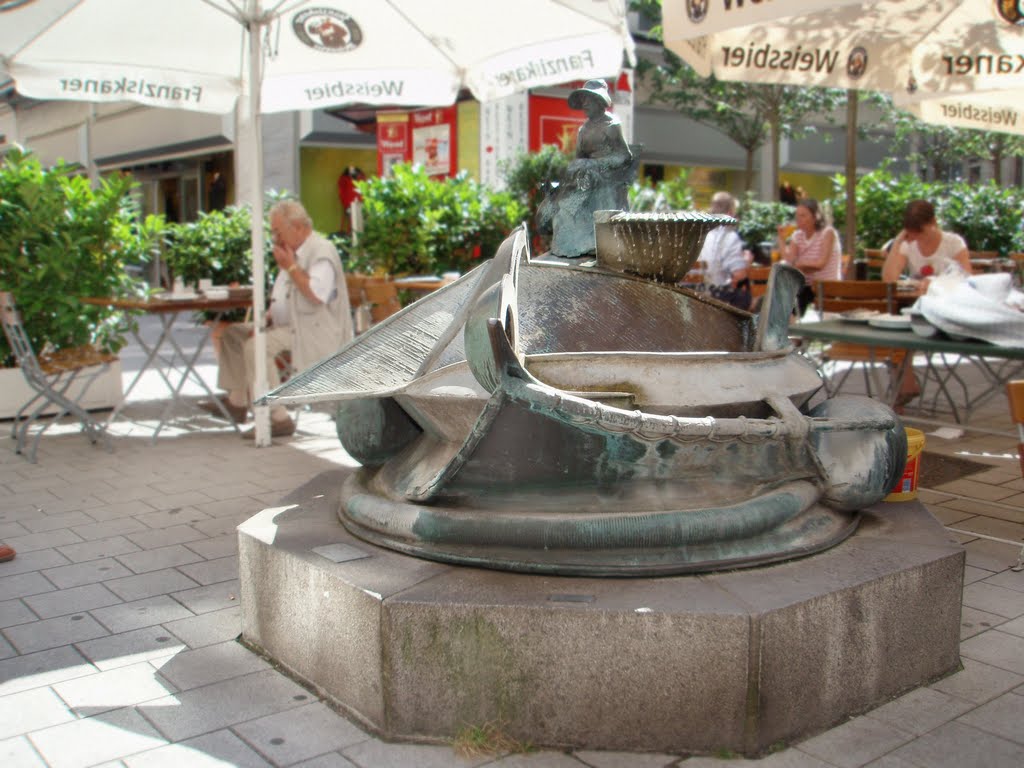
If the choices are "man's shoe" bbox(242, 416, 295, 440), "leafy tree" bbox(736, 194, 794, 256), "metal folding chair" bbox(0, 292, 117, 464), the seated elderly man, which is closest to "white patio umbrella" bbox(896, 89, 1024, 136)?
the seated elderly man

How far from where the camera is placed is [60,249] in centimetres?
704

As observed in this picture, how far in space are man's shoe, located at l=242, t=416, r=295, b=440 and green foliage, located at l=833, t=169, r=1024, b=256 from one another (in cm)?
989

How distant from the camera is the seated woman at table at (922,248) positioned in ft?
25.3

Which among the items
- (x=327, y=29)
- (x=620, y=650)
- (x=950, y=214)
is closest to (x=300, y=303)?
(x=327, y=29)

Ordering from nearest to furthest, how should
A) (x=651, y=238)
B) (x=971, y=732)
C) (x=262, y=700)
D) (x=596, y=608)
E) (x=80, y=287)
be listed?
(x=596, y=608), (x=971, y=732), (x=262, y=700), (x=651, y=238), (x=80, y=287)

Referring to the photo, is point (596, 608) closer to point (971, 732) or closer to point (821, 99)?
point (971, 732)

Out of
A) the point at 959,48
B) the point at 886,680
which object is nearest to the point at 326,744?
the point at 886,680

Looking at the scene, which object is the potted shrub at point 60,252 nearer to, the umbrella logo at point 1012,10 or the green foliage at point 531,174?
the green foliage at point 531,174

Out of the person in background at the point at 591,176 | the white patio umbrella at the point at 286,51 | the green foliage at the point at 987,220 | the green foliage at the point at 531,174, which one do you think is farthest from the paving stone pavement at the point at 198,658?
the green foliage at the point at 987,220

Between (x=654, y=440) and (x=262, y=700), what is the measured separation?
1.36 meters

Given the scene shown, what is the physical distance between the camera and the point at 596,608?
2.53 m

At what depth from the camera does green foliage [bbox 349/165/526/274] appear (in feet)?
29.1

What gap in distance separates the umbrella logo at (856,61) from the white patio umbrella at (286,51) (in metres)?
1.59

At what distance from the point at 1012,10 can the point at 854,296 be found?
6.93ft
